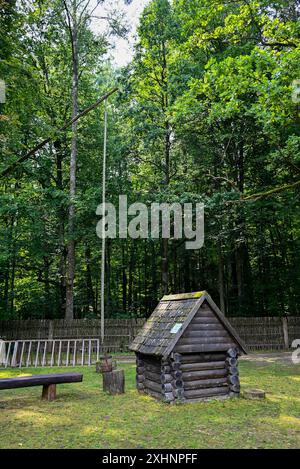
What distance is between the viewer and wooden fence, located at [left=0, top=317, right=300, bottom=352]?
15.5 m

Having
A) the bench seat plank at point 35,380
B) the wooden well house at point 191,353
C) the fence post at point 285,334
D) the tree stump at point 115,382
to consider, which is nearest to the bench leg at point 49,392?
the bench seat plank at point 35,380

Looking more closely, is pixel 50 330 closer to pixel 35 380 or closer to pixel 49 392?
pixel 49 392

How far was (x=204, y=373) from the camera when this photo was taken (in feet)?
23.6

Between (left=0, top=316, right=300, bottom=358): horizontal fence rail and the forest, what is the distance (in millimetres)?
1229

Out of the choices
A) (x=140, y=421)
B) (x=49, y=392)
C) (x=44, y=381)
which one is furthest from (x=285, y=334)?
(x=44, y=381)

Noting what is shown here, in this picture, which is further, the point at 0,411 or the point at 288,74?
the point at 288,74

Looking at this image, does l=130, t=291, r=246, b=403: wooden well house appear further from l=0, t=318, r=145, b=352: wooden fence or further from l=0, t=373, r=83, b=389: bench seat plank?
l=0, t=318, r=145, b=352: wooden fence

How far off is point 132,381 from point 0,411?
3.91 m

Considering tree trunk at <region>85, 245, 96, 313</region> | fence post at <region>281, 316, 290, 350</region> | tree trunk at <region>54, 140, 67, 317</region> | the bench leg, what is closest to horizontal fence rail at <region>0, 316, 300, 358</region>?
fence post at <region>281, 316, 290, 350</region>

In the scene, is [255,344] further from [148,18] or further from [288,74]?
[148,18]

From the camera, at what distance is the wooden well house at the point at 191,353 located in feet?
22.5

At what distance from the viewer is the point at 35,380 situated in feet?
22.3

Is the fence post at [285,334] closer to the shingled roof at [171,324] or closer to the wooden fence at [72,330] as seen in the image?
the wooden fence at [72,330]
